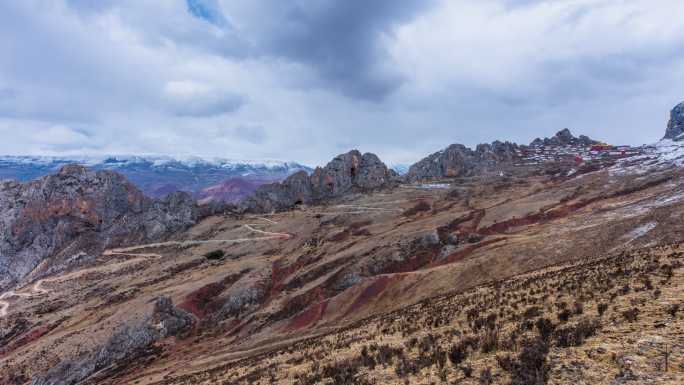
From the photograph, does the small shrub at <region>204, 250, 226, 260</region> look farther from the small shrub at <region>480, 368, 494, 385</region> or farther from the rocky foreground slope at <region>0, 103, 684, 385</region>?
the small shrub at <region>480, 368, 494, 385</region>

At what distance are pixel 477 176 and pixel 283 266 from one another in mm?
124945

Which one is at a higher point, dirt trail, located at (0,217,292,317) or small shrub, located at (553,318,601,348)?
small shrub, located at (553,318,601,348)

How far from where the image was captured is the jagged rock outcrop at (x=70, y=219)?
135250mm

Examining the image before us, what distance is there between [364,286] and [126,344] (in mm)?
39148

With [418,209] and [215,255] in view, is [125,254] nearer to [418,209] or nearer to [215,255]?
[215,255]

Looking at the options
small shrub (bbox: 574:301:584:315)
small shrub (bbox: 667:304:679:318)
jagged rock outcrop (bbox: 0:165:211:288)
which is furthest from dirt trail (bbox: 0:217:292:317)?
small shrub (bbox: 667:304:679:318)

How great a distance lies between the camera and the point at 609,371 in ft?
31.0

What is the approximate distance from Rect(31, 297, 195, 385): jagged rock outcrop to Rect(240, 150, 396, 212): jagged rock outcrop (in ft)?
350

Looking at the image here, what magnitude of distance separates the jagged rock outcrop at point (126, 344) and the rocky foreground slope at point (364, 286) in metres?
0.27

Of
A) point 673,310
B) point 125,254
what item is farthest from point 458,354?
point 125,254

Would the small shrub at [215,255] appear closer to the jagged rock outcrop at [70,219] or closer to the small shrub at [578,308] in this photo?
the jagged rock outcrop at [70,219]

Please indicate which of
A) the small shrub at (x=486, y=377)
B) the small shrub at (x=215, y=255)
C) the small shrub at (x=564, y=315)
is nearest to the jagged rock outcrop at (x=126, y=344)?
the small shrub at (x=215, y=255)

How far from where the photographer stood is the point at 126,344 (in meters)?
55.3

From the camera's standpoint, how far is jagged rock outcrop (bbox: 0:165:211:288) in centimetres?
13525
